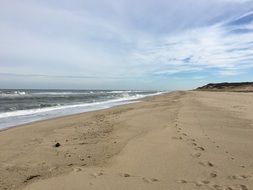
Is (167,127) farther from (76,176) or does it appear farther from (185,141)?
(76,176)

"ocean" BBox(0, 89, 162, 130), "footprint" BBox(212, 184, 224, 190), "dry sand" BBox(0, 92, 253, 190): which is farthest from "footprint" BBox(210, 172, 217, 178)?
"ocean" BBox(0, 89, 162, 130)

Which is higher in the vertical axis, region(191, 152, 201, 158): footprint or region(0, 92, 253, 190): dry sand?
region(191, 152, 201, 158): footprint

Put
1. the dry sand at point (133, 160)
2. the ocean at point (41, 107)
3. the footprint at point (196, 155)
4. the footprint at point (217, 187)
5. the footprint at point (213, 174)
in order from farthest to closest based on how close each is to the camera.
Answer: the ocean at point (41, 107), the footprint at point (196, 155), the footprint at point (213, 174), the dry sand at point (133, 160), the footprint at point (217, 187)

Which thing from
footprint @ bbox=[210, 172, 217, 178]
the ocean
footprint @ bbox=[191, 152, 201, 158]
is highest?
footprint @ bbox=[191, 152, 201, 158]

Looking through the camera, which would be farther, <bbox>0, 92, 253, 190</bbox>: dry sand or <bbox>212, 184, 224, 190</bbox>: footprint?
<bbox>0, 92, 253, 190</bbox>: dry sand

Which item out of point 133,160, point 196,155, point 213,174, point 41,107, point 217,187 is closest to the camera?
point 217,187

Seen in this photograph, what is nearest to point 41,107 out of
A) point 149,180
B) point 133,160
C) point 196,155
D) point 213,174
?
point 133,160

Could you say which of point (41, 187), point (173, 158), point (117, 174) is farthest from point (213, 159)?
point (41, 187)

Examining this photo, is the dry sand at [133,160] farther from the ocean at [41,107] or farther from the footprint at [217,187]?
the ocean at [41,107]

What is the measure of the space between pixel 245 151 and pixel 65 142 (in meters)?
4.19

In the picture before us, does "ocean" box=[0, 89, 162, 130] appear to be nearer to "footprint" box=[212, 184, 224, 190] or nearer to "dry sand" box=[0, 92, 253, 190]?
"dry sand" box=[0, 92, 253, 190]

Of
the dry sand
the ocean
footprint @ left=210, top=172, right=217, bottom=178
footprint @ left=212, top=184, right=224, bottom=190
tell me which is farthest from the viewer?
the ocean

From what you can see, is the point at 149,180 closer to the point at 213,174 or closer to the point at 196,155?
the point at 213,174

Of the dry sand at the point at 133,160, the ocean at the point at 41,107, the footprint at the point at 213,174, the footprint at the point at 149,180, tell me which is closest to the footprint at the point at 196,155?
the dry sand at the point at 133,160
